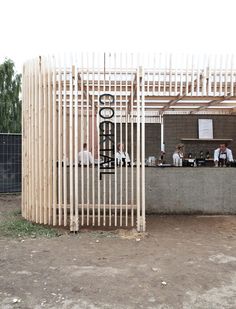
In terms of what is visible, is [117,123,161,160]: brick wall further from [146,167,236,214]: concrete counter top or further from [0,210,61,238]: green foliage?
[0,210,61,238]: green foliage

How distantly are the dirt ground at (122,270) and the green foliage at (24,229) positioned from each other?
0.25 m

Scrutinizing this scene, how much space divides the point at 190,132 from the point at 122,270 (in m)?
7.70

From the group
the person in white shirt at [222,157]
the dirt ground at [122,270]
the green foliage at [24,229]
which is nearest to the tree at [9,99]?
the person in white shirt at [222,157]

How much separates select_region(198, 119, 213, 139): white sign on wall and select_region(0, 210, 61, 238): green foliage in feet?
21.3

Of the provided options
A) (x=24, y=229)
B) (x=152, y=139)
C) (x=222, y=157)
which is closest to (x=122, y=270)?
(x=24, y=229)

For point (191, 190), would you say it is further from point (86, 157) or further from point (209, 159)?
point (86, 157)

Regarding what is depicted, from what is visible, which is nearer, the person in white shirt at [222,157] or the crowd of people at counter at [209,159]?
the crowd of people at counter at [209,159]

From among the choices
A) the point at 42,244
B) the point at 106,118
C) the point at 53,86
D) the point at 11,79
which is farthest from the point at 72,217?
the point at 11,79

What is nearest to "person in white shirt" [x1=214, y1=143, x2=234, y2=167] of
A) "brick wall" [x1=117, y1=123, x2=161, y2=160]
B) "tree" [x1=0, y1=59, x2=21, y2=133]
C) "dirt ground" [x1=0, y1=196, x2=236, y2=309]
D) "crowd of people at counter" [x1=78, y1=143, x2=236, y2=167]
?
"crowd of people at counter" [x1=78, y1=143, x2=236, y2=167]

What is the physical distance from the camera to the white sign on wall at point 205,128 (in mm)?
11703

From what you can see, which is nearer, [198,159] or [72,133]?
[72,133]

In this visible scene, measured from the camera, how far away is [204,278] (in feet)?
14.7

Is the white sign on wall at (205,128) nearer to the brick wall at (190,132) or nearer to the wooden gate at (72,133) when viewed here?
the brick wall at (190,132)

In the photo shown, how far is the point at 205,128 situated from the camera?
1176cm
